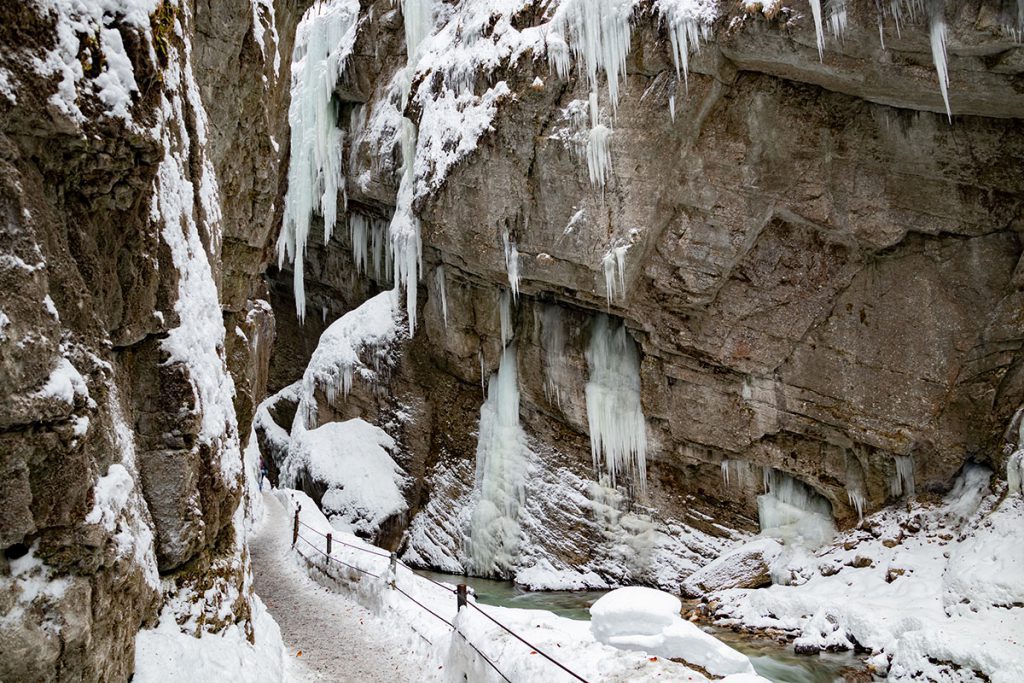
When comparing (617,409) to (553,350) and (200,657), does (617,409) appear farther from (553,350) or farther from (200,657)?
(200,657)

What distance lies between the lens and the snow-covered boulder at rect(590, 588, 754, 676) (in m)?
6.58

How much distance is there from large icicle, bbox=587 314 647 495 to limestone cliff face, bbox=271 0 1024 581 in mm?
305

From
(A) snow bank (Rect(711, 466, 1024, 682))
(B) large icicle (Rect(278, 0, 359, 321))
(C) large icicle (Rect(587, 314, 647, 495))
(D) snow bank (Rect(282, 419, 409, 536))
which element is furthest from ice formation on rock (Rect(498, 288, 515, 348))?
(B) large icicle (Rect(278, 0, 359, 321))

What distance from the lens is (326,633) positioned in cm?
1038

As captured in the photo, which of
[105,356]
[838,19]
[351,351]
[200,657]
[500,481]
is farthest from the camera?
[351,351]

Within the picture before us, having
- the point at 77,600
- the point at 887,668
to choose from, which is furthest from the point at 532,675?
the point at 887,668

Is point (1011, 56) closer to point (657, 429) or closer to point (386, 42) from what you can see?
point (657, 429)

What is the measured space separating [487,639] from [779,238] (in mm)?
10695

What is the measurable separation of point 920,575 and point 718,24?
407 inches

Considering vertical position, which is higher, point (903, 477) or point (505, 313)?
point (505, 313)

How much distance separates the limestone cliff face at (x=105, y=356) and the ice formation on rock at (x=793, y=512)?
451 inches

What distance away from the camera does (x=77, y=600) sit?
434cm

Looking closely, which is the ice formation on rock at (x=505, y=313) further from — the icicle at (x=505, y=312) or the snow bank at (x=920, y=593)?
the snow bank at (x=920, y=593)

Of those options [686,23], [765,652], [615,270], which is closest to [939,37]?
[686,23]
